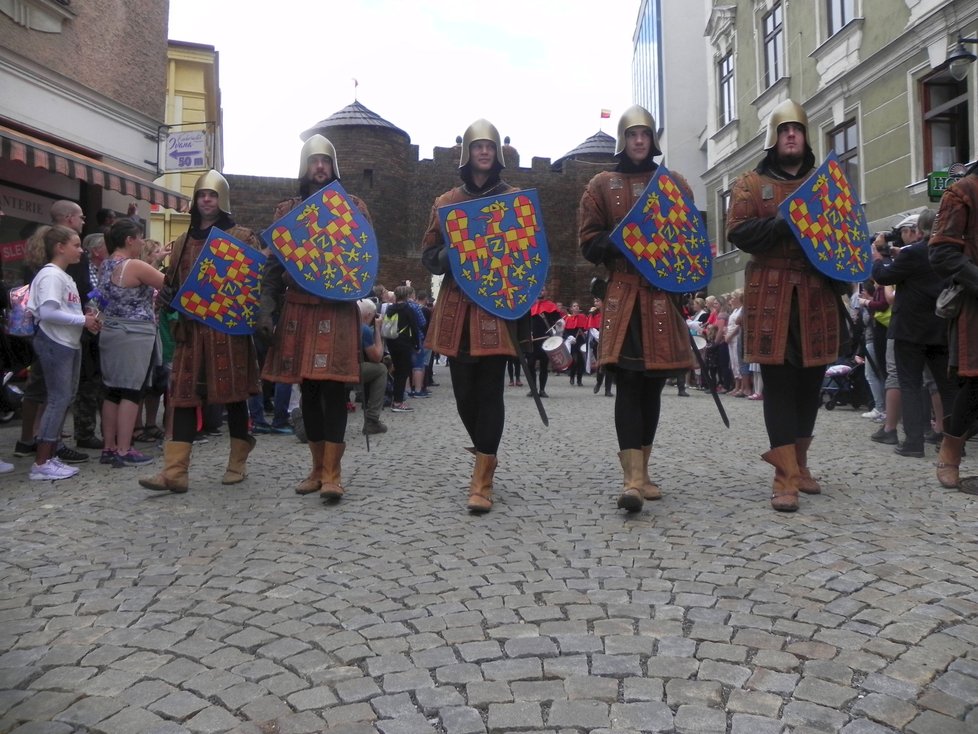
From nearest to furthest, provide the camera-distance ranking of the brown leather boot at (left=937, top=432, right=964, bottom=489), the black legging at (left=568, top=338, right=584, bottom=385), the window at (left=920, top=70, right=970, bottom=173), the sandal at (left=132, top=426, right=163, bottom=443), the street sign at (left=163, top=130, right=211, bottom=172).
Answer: the brown leather boot at (left=937, top=432, right=964, bottom=489) → the sandal at (left=132, top=426, right=163, bottom=443) → the window at (left=920, top=70, right=970, bottom=173) → the street sign at (left=163, top=130, right=211, bottom=172) → the black legging at (left=568, top=338, right=584, bottom=385)

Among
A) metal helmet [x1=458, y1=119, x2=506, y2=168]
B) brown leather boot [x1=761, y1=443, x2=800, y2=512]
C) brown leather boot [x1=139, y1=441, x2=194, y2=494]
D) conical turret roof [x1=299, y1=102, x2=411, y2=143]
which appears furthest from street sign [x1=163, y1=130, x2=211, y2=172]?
conical turret roof [x1=299, y1=102, x2=411, y2=143]

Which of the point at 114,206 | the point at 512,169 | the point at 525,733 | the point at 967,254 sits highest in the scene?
the point at 512,169

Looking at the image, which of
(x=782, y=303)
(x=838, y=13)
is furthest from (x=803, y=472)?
(x=838, y=13)

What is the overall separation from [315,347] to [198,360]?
81 centimetres

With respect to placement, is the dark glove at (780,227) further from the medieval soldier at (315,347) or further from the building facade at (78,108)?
the building facade at (78,108)

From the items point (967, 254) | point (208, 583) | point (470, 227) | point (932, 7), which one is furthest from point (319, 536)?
point (932, 7)

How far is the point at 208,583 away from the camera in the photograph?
3064 mm

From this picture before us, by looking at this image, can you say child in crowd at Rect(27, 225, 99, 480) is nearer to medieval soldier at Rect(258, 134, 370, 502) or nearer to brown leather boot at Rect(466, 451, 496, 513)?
medieval soldier at Rect(258, 134, 370, 502)

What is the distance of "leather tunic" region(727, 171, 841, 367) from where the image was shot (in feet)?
13.7

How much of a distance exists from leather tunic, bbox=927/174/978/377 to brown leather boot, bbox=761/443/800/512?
41.9 inches

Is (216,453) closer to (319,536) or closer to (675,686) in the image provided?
(319,536)

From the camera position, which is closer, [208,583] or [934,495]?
[208,583]

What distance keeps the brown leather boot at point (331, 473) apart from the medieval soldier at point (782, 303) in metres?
2.18

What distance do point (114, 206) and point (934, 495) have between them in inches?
473
